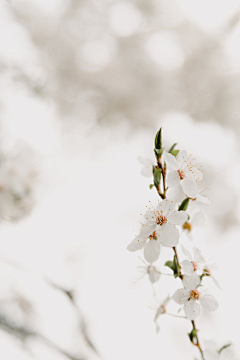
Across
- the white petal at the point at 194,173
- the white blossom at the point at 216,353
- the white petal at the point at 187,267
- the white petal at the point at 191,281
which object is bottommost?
the white blossom at the point at 216,353

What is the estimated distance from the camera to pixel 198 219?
49cm

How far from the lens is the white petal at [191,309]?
1.34 feet

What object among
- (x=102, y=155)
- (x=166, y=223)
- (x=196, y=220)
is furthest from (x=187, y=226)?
(x=102, y=155)

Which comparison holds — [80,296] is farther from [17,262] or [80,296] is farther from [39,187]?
[39,187]

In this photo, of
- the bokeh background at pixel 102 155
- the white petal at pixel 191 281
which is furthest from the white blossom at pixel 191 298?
the bokeh background at pixel 102 155

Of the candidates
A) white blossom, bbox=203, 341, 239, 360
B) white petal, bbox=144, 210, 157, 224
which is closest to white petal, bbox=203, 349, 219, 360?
white blossom, bbox=203, 341, 239, 360

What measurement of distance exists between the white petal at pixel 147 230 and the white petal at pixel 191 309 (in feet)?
0.39

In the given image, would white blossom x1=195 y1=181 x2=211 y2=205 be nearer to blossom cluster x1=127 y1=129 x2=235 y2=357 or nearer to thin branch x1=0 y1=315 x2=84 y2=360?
blossom cluster x1=127 y1=129 x2=235 y2=357

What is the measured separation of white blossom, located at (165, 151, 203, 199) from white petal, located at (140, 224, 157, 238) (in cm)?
6

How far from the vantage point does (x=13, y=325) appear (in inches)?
23.1

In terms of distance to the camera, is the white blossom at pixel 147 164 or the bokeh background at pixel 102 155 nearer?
the white blossom at pixel 147 164

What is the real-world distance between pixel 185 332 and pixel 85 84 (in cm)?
61

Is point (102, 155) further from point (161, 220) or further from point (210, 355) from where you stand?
point (210, 355)

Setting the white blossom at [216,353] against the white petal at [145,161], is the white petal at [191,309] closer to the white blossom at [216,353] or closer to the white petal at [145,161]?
the white blossom at [216,353]
